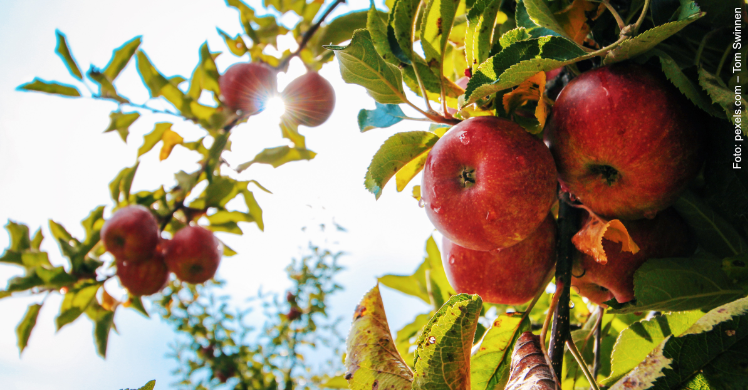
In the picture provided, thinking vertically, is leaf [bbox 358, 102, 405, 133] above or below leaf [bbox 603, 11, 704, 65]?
above

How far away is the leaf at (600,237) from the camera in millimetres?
481

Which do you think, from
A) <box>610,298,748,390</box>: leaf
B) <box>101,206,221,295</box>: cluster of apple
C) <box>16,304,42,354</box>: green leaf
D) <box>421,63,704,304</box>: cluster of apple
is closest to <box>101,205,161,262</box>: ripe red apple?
<box>101,206,221,295</box>: cluster of apple

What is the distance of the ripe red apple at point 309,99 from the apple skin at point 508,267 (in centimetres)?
113

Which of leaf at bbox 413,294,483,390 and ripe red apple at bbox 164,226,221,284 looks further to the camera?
ripe red apple at bbox 164,226,221,284

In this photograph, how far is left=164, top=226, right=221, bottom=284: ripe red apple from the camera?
1.58 m

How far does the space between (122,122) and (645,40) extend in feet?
5.47

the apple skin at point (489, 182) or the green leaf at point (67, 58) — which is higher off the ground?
the green leaf at point (67, 58)

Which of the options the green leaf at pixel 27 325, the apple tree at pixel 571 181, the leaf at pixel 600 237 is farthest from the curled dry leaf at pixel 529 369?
the green leaf at pixel 27 325

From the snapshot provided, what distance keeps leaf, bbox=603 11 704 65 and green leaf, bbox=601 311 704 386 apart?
0.38 meters

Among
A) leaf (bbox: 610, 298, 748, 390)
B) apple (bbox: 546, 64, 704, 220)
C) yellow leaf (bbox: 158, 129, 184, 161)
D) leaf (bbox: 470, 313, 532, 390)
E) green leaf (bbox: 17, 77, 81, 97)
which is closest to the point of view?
leaf (bbox: 610, 298, 748, 390)

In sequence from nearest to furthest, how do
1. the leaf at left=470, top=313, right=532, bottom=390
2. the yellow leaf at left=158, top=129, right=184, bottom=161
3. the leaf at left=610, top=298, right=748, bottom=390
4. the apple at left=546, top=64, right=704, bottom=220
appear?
1. the leaf at left=610, top=298, right=748, bottom=390
2. the apple at left=546, top=64, right=704, bottom=220
3. the leaf at left=470, top=313, right=532, bottom=390
4. the yellow leaf at left=158, top=129, right=184, bottom=161

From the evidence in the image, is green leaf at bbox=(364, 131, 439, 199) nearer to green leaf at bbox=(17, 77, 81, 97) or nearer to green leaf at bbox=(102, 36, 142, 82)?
green leaf at bbox=(102, 36, 142, 82)

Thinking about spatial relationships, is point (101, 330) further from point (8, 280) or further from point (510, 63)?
point (510, 63)

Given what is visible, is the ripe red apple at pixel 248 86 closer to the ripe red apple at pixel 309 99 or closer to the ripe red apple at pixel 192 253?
the ripe red apple at pixel 309 99
